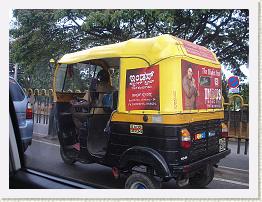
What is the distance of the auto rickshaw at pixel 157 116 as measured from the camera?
2939mm

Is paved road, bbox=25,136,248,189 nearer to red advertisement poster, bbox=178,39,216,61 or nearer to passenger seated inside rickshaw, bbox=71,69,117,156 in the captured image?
passenger seated inside rickshaw, bbox=71,69,117,156

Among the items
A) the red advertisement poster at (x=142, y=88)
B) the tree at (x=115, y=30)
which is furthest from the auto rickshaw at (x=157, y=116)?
the tree at (x=115, y=30)

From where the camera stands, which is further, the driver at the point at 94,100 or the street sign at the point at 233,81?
the driver at the point at 94,100

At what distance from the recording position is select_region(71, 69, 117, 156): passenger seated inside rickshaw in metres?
3.76

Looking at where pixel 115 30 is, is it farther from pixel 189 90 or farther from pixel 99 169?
pixel 99 169

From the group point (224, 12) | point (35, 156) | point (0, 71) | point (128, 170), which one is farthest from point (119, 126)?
point (224, 12)

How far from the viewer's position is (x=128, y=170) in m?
3.25

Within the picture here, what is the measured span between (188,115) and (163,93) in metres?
0.33

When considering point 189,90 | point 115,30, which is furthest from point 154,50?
point 115,30

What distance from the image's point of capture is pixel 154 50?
9.98 ft

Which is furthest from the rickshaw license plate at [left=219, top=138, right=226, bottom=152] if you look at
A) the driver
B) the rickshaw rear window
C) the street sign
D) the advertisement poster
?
the rickshaw rear window

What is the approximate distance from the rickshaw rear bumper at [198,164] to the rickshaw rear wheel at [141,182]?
27 centimetres

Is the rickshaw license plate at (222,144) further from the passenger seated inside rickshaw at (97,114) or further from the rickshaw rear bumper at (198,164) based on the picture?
the passenger seated inside rickshaw at (97,114)
